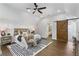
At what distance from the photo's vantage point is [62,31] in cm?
202

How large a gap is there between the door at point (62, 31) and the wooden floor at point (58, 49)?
10cm

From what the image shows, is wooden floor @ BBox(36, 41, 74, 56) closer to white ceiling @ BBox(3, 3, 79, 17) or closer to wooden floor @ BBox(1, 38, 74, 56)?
wooden floor @ BBox(1, 38, 74, 56)

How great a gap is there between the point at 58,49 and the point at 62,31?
38cm

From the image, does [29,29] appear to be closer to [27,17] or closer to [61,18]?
[27,17]

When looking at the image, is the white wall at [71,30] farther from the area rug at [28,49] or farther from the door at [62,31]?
the area rug at [28,49]

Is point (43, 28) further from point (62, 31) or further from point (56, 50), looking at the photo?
point (56, 50)

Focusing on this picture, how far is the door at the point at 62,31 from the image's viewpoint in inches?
77.9

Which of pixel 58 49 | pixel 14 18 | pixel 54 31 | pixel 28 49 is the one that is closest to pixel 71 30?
pixel 54 31

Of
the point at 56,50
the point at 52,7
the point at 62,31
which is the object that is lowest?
the point at 56,50

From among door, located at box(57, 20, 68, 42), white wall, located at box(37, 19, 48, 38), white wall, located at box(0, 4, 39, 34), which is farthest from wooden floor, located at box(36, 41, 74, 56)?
white wall, located at box(0, 4, 39, 34)

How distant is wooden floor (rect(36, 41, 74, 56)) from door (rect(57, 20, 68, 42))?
10cm

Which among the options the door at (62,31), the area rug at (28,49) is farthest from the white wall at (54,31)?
the area rug at (28,49)

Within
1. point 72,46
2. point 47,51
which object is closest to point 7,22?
point 47,51

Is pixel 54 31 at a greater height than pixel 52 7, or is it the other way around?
pixel 52 7
